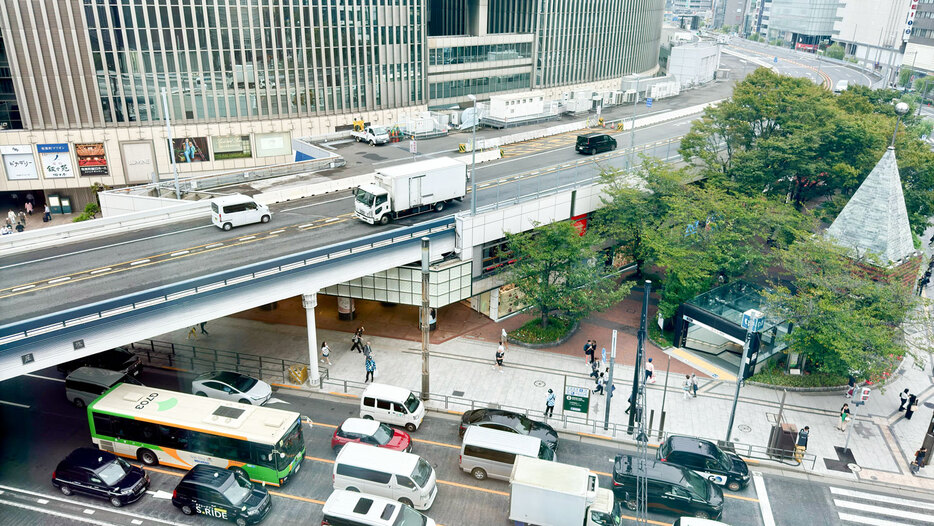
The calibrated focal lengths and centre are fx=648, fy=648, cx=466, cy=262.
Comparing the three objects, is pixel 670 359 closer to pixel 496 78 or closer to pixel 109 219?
pixel 109 219

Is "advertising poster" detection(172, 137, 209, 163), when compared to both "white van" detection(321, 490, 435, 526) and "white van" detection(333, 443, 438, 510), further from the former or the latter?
"white van" detection(321, 490, 435, 526)

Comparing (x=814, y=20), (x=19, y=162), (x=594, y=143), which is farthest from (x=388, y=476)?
(x=814, y=20)

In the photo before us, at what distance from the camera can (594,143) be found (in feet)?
193

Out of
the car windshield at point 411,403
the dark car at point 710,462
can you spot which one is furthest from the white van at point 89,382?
the dark car at point 710,462

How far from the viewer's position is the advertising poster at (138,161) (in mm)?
68688

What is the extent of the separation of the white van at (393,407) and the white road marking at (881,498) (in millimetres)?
20397

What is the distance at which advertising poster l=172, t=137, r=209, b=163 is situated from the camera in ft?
231

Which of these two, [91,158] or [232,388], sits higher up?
[91,158]

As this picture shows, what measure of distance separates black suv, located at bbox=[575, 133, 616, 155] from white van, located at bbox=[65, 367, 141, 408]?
4108 cm

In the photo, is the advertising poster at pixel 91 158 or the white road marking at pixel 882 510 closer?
the white road marking at pixel 882 510

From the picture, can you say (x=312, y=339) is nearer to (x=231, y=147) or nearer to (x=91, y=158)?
(x=231, y=147)

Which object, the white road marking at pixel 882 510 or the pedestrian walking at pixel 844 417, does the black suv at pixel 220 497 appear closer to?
the white road marking at pixel 882 510

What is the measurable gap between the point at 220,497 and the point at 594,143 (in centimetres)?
4404

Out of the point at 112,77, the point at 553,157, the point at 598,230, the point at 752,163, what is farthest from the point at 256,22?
the point at 752,163
